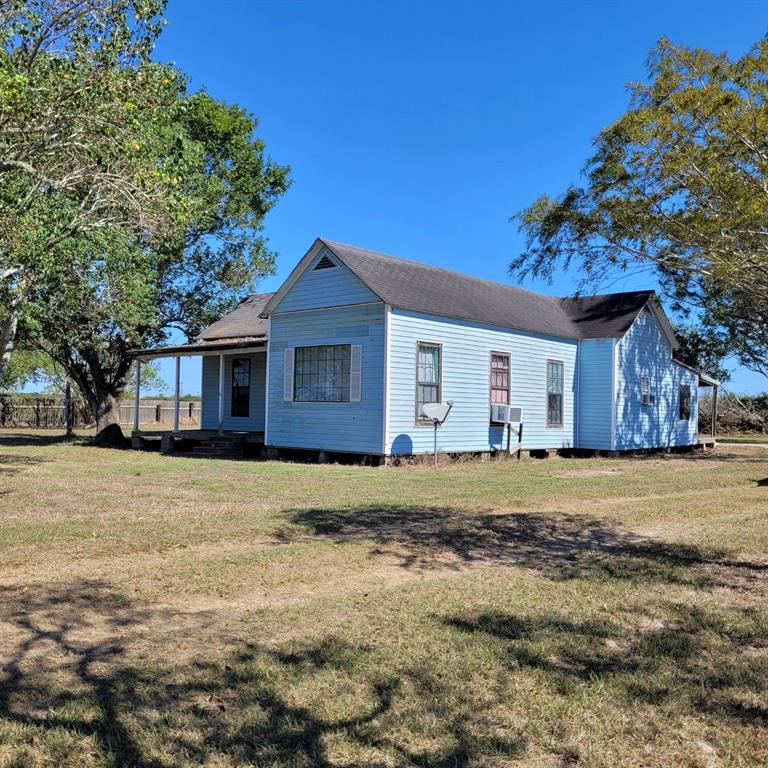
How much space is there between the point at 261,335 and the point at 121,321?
3860 mm

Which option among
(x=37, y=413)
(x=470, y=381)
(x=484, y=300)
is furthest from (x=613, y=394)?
(x=37, y=413)

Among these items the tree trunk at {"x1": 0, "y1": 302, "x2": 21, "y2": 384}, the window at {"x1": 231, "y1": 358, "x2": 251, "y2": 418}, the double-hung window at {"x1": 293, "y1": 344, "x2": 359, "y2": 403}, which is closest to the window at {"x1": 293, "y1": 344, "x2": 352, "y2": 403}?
the double-hung window at {"x1": 293, "y1": 344, "x2": 359, "y2": 403}

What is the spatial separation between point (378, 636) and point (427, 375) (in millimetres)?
12826

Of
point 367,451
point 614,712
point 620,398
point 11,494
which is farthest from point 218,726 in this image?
point 620,398

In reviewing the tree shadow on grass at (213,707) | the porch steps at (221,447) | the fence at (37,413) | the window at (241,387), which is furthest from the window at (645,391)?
the fence at (37,413)

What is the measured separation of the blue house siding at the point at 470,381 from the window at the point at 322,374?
143 centimetres

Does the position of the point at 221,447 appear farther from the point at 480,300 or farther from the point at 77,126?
→ the point at 77,126

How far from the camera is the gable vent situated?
17.3m

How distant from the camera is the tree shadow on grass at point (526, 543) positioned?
20.8 ft

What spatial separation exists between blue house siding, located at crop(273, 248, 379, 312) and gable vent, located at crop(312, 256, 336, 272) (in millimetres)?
73

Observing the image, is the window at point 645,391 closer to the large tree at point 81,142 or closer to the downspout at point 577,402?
the downspout at point 577,402

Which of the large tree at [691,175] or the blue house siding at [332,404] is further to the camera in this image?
the blue house siding at [332,404]

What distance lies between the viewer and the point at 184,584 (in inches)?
219

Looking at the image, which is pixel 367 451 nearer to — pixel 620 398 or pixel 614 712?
pixel 620 398
